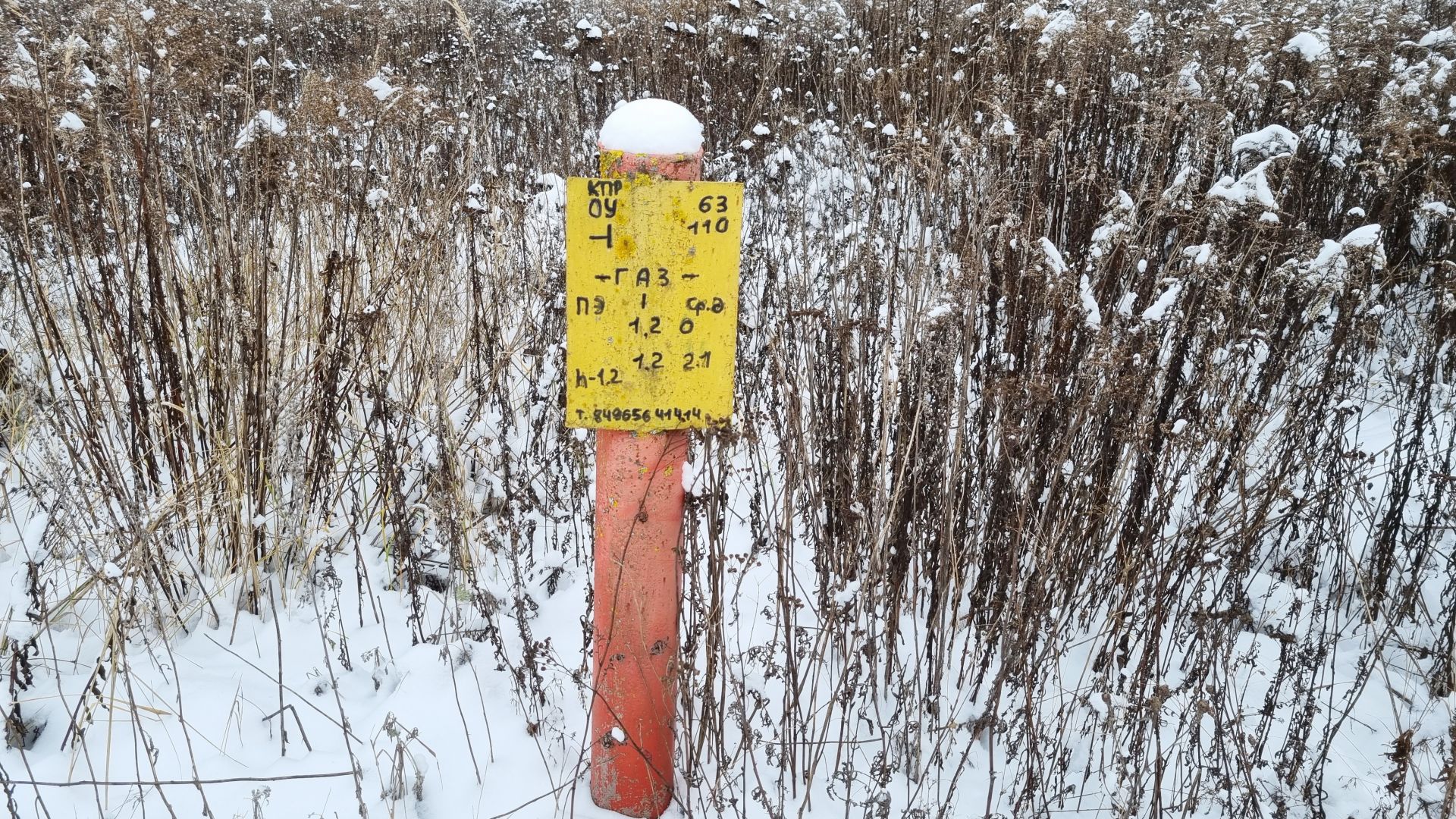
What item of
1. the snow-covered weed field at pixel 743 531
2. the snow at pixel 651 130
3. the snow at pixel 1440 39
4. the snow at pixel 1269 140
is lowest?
the snow-covered weed field at pixel 743 531

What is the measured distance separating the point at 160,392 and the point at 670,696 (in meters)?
1.59

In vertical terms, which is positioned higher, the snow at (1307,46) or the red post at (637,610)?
the snow at (1307,46)

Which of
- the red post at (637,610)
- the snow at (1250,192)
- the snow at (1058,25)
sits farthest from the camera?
the snow at (1058,25)

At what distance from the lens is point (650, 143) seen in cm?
113

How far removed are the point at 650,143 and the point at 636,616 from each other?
0.78 metres

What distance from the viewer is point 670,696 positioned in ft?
4.96

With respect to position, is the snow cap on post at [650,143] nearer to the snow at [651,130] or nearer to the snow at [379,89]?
the snow at [651,130]

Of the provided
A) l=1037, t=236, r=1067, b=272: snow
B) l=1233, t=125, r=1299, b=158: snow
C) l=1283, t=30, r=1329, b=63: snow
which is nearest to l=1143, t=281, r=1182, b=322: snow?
l=1037, t=236, r=1067, b=272: snow

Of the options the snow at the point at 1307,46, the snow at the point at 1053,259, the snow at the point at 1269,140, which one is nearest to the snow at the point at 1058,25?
the snow at the point at 1307,46

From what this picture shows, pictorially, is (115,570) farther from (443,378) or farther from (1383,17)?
(1383,17)

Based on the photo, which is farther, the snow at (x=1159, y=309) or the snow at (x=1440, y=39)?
the snow at (x=1440, y=39)

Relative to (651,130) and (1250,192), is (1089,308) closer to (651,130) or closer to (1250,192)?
(1250,192)

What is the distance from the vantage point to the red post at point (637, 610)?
1.32 meters

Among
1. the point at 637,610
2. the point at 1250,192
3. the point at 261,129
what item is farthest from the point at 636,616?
the point at 261,129
